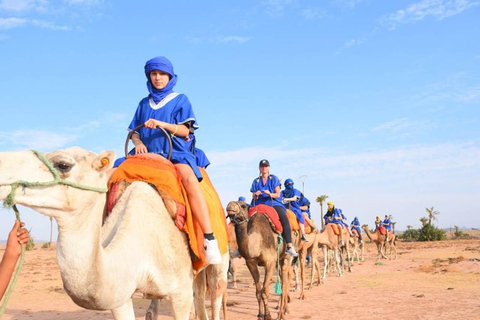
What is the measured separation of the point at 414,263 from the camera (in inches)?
912

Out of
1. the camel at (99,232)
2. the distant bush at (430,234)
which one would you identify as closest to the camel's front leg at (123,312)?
the camel at (99,232)

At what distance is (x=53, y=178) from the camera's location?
2494mm

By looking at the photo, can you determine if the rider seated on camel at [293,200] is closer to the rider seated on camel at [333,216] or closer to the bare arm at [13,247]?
the rider seated on camel at [333,216]

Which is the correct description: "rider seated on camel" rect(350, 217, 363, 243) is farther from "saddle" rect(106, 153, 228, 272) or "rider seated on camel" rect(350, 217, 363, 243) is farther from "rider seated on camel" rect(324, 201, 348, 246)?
"saddle" rect(106, 153, 228, 272)

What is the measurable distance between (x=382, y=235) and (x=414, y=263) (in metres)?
3.88

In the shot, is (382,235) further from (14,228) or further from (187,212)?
(14,228)

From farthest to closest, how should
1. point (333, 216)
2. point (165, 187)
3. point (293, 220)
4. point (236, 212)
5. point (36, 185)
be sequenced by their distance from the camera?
point (333, 216)
point (293, 220)
point (236, 212)
point (165, 187)
point (36, 185)

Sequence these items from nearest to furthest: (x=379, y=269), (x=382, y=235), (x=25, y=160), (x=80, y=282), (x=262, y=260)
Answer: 1. (x=25, y=160)
2. (x=80, y=282)
3. (x=262, y=260)
4. (x=379, y=269)
5. (x=382, y=235)

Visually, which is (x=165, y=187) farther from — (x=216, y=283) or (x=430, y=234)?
(x=430, y=234)

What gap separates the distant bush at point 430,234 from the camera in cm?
4803

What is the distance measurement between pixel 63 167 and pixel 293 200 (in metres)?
9.92

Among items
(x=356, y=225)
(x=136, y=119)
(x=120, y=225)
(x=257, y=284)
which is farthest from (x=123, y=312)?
(x=356, y=225)

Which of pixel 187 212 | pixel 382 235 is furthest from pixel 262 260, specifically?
pixel 382 235

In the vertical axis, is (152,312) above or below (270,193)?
below
